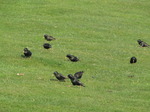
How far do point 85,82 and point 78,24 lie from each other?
21366mm

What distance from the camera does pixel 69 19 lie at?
Answer: 2068 inches

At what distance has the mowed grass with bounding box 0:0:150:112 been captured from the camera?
24156 millimetres

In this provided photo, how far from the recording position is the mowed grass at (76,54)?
24156 mm

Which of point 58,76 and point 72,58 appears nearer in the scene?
point 58,76

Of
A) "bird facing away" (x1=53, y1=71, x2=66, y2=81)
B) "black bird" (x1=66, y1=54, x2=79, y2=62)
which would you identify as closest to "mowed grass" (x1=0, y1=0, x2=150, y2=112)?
"black bird" (x1=66, y1=54, x2=79, y2=62)

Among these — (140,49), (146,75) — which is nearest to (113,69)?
(146,75)

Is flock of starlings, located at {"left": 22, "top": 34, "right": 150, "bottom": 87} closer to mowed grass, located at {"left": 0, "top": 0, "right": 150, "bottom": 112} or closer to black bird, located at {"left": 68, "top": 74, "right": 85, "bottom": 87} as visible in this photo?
black bird, located at {"left": 68, "top": 74, "right": 85, "bottom": 87}

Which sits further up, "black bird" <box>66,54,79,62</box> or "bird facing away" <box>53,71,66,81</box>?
"black bird" <box>66,54,79,62</box>

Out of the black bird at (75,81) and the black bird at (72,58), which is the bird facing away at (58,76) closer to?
the black bird at (75,81)

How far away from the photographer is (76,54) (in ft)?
126

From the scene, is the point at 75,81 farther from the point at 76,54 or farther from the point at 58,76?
the point at 76,54

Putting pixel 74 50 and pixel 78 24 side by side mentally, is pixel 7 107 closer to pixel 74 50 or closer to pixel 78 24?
pixel 74 50

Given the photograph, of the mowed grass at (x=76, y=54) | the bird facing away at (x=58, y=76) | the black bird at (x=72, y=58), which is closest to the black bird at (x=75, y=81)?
the mowed grass at (x=76, y=54)

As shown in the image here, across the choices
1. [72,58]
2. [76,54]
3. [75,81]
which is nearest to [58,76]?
[75,81]
